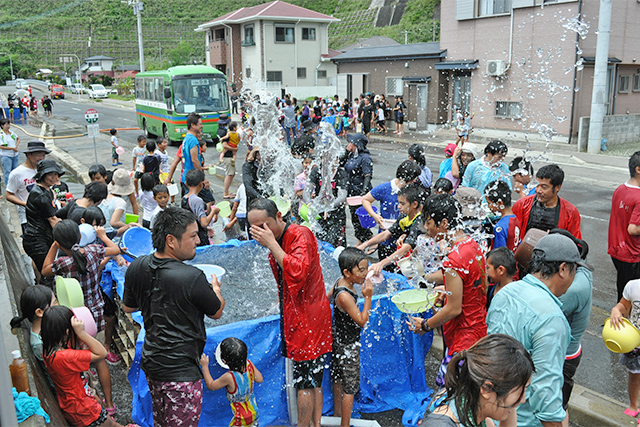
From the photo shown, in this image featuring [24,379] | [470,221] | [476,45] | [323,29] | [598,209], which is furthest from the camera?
[323,29]

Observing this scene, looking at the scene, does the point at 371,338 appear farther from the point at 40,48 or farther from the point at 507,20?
the point at 40,48

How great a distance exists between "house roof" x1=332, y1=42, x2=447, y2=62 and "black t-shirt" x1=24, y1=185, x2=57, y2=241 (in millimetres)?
22545

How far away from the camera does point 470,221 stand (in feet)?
13.5

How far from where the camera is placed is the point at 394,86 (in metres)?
28.1

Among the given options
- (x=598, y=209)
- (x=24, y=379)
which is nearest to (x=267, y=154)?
(x=24, y=379)

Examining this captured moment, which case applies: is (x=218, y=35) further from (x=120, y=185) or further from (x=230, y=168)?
(x=120, y=185)

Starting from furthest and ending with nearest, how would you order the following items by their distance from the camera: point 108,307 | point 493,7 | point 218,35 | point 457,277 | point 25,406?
point 218,35 < point 493,7 < point 108,307 < point 457,277 < point 25,406

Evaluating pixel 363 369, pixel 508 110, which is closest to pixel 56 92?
pixel 508 110

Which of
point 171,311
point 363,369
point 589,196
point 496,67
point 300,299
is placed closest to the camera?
point 171,311

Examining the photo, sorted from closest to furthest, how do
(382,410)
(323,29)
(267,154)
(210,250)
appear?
(382,410), (210,250), (267,154), (323,29)

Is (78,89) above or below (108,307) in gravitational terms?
above

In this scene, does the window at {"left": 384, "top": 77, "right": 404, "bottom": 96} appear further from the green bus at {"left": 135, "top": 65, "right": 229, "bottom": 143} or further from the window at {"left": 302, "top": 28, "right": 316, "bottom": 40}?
the window at {"left": 302, "top": 28, "right": 316, "bottom": 40}

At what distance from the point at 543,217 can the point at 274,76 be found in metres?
41.0

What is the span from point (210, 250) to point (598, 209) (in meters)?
9.10
